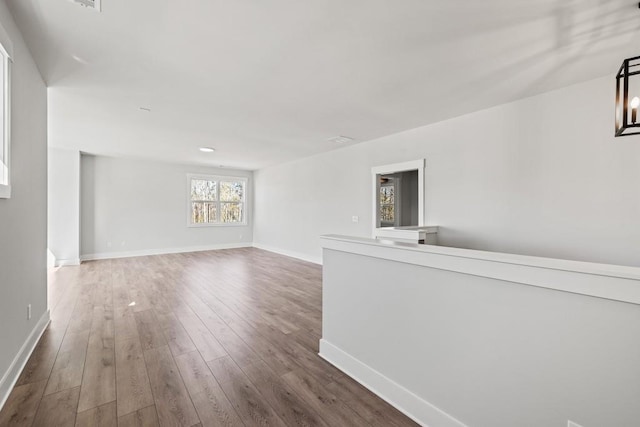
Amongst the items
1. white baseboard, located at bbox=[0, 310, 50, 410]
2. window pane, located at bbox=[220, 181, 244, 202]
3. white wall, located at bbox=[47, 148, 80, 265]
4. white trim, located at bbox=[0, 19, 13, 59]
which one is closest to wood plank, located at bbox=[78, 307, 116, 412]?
white baseboard, located at bbox=[0, 310, 50, 410]

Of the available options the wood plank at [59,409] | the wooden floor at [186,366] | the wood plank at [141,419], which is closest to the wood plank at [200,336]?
the wooden floor at [186,366]

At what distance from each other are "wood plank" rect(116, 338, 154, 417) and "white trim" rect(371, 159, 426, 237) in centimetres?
345

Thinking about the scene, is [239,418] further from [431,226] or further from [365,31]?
A: [431,226]

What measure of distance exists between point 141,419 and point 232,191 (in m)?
7.58

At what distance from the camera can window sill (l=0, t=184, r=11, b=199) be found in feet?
5.49

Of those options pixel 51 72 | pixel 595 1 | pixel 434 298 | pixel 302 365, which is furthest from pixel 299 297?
pixel 595 1

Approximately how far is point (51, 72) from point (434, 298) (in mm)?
3838

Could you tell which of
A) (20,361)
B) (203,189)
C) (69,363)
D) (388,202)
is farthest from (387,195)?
(20,361)

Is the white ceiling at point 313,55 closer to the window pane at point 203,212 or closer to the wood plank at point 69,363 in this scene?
the wood plank at point 69,363

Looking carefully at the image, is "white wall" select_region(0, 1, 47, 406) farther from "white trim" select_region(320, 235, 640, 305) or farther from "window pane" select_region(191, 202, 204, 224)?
"window pane" select_region(191, 202, 204, 224)

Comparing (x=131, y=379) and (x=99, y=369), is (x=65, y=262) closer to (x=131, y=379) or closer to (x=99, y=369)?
(x=99, y=369)

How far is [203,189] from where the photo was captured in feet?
26.7

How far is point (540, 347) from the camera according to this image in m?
1.17

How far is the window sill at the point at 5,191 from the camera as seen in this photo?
167 cm
